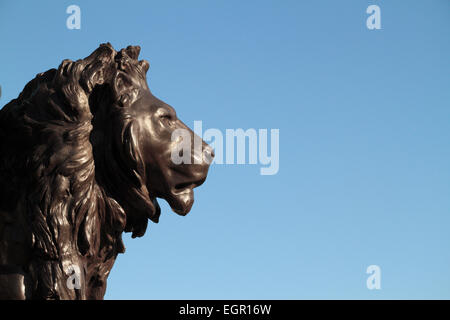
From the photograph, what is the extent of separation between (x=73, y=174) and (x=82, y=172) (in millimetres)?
62

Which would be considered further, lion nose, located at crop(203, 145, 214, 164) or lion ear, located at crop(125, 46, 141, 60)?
lion ear, located at crop(125, 46, 141, 60)

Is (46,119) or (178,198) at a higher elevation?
(46,119)

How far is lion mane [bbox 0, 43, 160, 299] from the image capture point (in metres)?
4.80

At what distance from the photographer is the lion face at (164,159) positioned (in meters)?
5.14

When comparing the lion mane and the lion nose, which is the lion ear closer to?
the lion mane

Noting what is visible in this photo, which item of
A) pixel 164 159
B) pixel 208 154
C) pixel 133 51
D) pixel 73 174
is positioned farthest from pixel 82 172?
pixel 133 51

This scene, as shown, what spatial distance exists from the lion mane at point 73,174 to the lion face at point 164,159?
0.25 ft

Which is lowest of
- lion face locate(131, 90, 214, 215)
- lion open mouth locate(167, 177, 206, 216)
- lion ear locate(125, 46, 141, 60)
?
→ lion open mouth locate(167, 177, 206, 216)

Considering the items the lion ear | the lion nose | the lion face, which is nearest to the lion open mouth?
the lion face

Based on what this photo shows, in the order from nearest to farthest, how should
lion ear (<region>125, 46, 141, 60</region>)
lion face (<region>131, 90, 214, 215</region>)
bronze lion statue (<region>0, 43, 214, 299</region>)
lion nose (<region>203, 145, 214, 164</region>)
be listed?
bronze lion statue (<region>0, 43, 214, 299</region>), lion face (<region>131, 90, 214, 215</region>), lion nose (<region>203, 145, 214, 164</region>), lion ear (<region>125, 46, 141, 60</region>)
